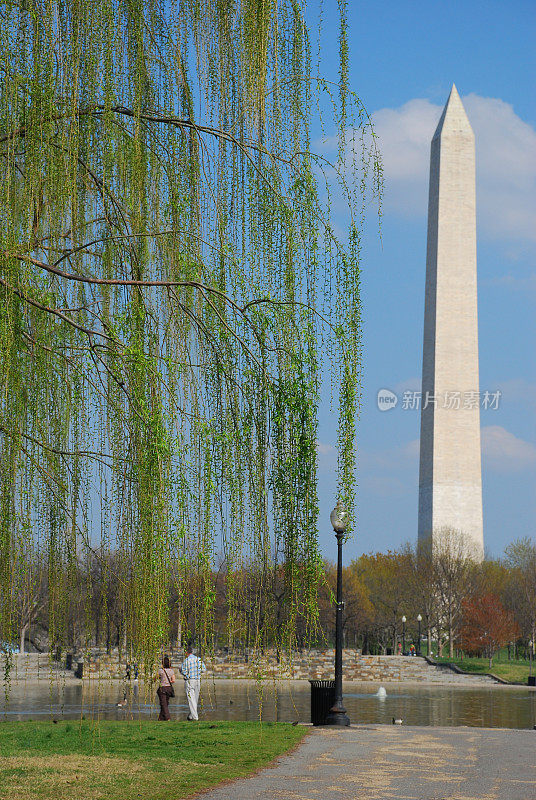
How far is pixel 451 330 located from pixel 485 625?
17.8 metres

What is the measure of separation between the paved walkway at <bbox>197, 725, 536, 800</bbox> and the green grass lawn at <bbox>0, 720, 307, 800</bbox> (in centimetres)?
40

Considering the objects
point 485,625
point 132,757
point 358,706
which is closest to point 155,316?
point 132,757

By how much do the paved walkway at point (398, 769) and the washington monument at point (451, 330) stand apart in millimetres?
43045

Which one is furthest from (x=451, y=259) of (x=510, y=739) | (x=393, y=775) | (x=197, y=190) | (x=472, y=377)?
(x=197, y=190)

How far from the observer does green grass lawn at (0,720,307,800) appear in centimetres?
903

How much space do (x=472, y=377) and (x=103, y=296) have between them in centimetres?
5401

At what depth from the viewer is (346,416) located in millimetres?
5133

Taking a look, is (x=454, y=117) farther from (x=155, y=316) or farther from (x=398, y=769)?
(x=155, y=316)

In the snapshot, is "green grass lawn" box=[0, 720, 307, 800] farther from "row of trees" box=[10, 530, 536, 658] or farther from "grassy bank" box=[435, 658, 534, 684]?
"grassy bank" box=[435, 658, 534, 684]

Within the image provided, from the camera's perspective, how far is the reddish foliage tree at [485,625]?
60000 mm

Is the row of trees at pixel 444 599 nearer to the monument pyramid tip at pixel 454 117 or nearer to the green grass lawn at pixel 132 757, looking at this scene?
the monument pyramid tip at pixel 454 117

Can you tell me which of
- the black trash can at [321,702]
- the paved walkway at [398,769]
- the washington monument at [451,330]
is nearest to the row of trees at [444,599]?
the washington monument at [451,330]

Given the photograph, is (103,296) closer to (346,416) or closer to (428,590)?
(346,416)

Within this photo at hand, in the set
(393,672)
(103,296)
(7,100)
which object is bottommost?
(393,672)
